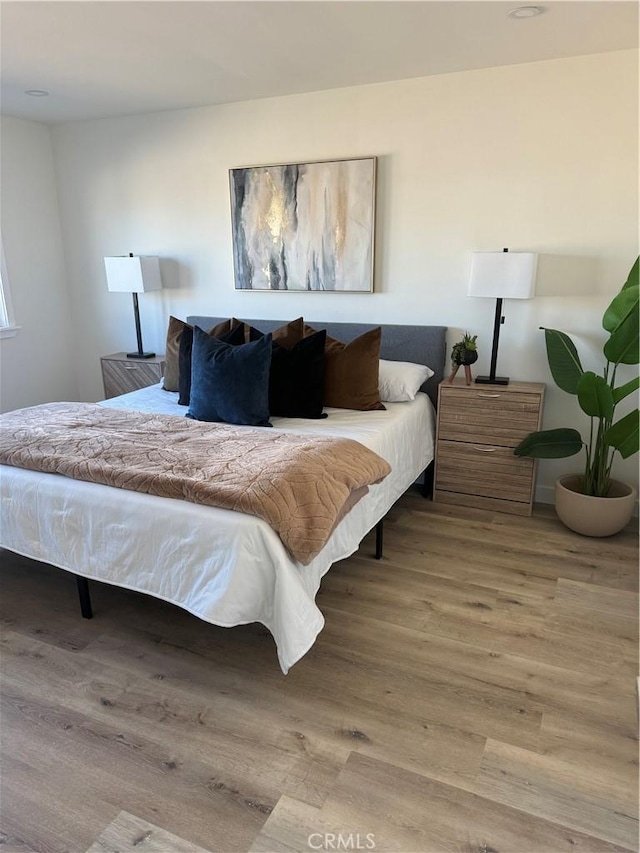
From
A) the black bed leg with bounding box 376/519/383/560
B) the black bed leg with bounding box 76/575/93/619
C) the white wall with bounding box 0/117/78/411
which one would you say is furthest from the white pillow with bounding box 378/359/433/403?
the white wall with bounding box 0/117/78/411

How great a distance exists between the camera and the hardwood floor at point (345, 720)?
155 centimetres

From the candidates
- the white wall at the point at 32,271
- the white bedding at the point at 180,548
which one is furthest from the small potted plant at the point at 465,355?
the white wall at the point at 32,271

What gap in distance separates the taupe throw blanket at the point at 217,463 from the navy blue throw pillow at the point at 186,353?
456 mm

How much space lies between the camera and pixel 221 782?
5.51 feet

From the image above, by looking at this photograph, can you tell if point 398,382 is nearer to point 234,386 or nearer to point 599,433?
point 234,386

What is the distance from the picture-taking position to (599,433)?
3.01m

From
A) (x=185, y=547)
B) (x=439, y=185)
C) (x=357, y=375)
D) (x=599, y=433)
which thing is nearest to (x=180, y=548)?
(x=185, y=547)

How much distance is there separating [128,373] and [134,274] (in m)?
0.72

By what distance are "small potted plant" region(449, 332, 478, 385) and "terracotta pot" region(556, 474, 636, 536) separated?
85 cm

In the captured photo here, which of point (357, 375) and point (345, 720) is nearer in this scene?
point (345, 720)

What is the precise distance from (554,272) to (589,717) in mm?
2311

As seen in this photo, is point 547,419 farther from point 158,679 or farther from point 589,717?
point 158,679

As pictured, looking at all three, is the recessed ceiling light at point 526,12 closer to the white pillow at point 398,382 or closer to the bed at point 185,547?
the white pillow at point 398,382

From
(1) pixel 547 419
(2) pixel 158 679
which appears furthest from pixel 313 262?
(2) pixel 158 679
